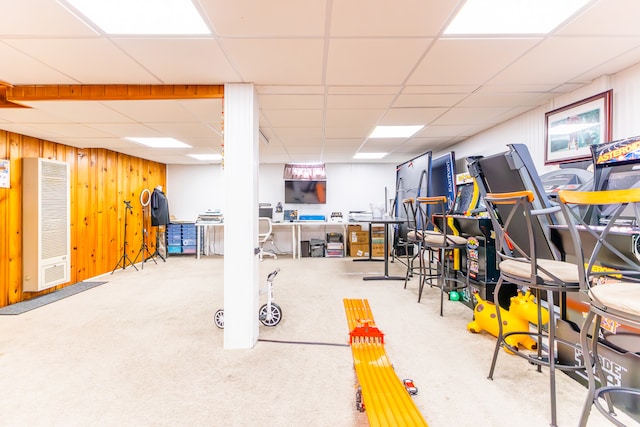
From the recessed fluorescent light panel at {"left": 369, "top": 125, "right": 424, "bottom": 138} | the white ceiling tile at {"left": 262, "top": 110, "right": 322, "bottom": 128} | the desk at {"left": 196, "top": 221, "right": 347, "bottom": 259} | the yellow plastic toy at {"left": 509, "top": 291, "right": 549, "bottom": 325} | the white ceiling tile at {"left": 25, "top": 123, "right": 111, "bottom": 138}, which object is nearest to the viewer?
the yellow plastic toy at {"left": 509, "top": 291, "right": 549, "bottom": 325}

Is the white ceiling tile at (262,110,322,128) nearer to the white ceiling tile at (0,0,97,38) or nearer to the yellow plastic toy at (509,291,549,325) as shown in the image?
the white ceiling tile at (0,0,97,38)

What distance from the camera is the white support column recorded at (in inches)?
97.1

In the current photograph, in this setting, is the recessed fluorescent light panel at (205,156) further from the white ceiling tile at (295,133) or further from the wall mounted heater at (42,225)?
the wall mounted heater at (42,225)

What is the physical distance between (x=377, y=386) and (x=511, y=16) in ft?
7.70

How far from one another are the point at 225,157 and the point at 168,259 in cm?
523

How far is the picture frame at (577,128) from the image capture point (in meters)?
2.51

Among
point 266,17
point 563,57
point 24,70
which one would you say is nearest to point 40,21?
point 24,70

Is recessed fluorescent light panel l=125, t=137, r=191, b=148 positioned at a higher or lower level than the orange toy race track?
higher

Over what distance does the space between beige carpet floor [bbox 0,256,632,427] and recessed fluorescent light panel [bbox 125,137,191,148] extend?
248 cm

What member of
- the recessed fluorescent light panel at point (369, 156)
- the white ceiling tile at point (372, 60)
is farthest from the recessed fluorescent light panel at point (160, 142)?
the recessed fluorescent light panel at point (369, 156)

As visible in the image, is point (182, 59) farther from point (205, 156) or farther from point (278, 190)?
point (278, 190)

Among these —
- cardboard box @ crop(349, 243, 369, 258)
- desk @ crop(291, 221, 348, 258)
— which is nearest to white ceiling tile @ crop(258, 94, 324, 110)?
desk @ crop(291, 221, 348, 258)

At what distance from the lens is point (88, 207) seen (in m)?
5.02

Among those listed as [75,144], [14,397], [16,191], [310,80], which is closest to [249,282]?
[14,397]
